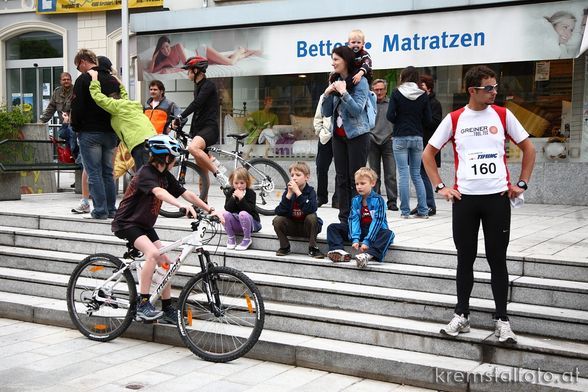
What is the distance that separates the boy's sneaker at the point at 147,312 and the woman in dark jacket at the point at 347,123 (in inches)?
83.9

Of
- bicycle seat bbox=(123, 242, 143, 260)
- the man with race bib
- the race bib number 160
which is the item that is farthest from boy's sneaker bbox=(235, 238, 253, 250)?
the race bib number 160

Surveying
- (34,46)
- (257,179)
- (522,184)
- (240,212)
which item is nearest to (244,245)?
(240,212)

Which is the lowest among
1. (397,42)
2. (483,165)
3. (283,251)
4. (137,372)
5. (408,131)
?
(137,372)

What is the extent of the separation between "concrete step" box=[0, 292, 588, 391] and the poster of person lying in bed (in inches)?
321

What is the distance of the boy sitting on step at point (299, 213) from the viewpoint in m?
7.71

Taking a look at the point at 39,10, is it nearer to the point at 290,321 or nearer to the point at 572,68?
the point at 572,68

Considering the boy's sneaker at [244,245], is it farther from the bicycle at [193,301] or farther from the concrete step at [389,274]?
the bicycle at [193,301]

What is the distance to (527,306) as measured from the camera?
21.2ft

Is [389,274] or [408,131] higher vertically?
[408,131]

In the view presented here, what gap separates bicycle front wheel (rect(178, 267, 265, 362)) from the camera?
21.4ft

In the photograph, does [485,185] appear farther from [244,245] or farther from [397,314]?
[244,245]

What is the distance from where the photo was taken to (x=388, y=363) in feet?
20.1

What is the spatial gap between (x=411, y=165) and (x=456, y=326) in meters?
4.24

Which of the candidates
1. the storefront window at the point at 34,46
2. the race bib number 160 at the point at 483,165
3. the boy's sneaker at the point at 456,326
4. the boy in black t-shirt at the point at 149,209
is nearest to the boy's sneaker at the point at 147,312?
the boy in black t-shirt at the point at 149,209
